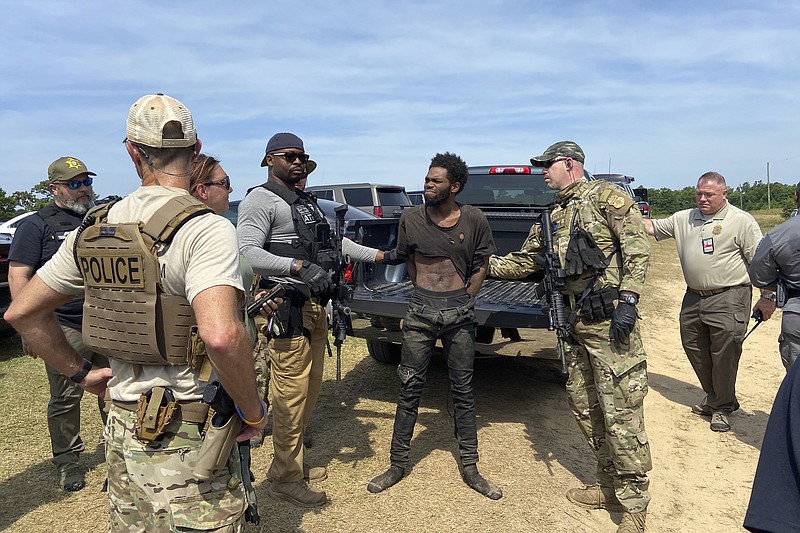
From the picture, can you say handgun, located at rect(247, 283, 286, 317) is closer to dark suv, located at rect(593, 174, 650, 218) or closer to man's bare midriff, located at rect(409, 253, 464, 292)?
man's bare midriff, located at rect(409, 253, 464, 292)

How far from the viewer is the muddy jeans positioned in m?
3.69

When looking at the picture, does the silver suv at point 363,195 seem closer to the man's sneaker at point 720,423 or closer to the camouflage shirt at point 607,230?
the man's sneaker at point 720,423

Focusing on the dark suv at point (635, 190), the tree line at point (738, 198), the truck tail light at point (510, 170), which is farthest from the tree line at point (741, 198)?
the truck tail light at point (510, 170)

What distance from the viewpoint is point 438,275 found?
12.2 ft

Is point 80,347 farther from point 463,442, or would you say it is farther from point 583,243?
point 583,243

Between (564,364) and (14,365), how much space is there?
579cm

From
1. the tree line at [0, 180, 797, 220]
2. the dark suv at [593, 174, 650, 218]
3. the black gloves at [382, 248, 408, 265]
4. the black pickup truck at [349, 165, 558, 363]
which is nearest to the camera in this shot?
the black gloves at [382, 248, 408, 265]

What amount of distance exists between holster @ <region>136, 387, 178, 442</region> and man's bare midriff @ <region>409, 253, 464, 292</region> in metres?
2.17

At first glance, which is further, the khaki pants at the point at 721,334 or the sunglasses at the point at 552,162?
the khaki pants at the point at 721,334

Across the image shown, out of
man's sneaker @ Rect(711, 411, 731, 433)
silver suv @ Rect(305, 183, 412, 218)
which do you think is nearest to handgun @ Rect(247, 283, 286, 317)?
man's sneaker @ Rect(711, 411, 731, 433)

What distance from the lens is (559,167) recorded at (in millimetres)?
3508

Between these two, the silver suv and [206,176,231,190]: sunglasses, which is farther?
the silver suv

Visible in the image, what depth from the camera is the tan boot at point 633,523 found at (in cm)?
319

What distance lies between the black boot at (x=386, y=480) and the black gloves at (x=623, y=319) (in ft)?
5.37
